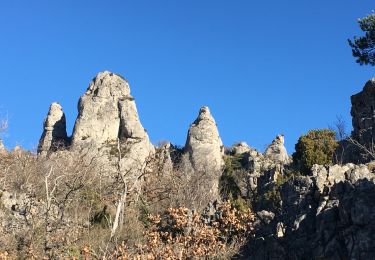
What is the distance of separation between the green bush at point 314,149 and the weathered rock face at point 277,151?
31.0ft

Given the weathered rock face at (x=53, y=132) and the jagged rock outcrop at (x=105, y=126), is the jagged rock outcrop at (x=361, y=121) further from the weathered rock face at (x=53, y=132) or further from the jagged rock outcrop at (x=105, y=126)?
the weathered rock face at (x=53, y=132)

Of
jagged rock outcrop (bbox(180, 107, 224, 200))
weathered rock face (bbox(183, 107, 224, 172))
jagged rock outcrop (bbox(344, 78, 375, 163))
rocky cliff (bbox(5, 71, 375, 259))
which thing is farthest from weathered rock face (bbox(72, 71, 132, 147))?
jagged rock outcrop (bbox(344, 78, 375, 163))

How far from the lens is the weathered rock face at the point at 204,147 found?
1842 inches

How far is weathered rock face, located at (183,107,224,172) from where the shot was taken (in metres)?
46.8

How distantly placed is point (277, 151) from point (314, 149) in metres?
12.3

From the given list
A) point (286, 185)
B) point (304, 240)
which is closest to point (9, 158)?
point (286, 185)

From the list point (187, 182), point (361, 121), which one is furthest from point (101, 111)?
point (361, 121)

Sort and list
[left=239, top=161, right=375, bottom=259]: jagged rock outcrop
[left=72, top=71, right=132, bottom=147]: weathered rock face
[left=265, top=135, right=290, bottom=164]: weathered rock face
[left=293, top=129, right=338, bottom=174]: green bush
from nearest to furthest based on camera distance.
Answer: [left=239, top=161, right=375, bottom=259]: jagged rock outcrop, [left=293, top=129, right=338, bottom=174]: green bush, [left=72, top=71, right=132, bottom=147]: weathered rock face, [left=265, top=135, right=290, bottom=164]: weathered rock face

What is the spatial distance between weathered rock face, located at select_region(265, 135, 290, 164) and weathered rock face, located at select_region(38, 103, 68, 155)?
69.1ft

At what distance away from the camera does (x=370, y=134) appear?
28109mm

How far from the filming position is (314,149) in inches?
1507

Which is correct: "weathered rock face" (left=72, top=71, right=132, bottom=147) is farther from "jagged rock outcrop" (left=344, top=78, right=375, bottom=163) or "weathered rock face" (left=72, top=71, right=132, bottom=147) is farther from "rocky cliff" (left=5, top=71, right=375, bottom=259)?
"jagged rock outcrop" (left=344, top=78, right=375, bottom=163)

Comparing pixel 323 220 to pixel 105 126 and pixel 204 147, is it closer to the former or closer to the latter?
pixel 204 147

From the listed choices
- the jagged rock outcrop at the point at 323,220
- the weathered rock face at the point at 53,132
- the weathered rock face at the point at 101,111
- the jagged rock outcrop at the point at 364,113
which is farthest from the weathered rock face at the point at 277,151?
the jagged rock outcrop at the point at 323,220
